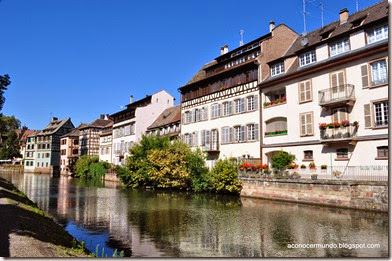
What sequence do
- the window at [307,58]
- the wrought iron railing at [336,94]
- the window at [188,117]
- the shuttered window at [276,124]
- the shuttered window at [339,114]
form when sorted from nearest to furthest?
the wrought iron railing at [336,94] < the shuttered window at [339,114] < the window at [307,58] < the shuttered window at [276,124] < the window at [188,117]

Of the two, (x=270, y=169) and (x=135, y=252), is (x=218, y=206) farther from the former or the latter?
(x=135, y=252)

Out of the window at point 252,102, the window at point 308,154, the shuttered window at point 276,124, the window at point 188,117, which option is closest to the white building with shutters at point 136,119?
the window at point 188,117

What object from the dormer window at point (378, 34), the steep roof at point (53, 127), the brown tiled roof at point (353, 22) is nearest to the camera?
the dormer window at point (378, 34)

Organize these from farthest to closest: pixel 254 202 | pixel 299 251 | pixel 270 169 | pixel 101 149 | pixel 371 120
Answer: pixel 101 149
pixel 270 169
pixel 254 202
pixel 371 120
pixel 299 251

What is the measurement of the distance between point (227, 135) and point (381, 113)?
46.5 ft

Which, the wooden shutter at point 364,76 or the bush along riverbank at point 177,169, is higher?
the wooden shutter at point 364,76

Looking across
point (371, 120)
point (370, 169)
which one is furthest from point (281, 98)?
point (370, 169)

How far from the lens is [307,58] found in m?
24.4

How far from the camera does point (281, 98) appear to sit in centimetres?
2636

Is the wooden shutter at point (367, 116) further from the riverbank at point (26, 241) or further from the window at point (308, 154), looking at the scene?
the riverbank at point (26, 241)

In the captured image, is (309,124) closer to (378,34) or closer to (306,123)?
(306,123)

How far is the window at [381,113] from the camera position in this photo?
62.2 ft

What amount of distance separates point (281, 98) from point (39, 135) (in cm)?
7202

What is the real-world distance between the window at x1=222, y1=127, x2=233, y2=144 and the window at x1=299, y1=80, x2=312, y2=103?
814 centimetres
